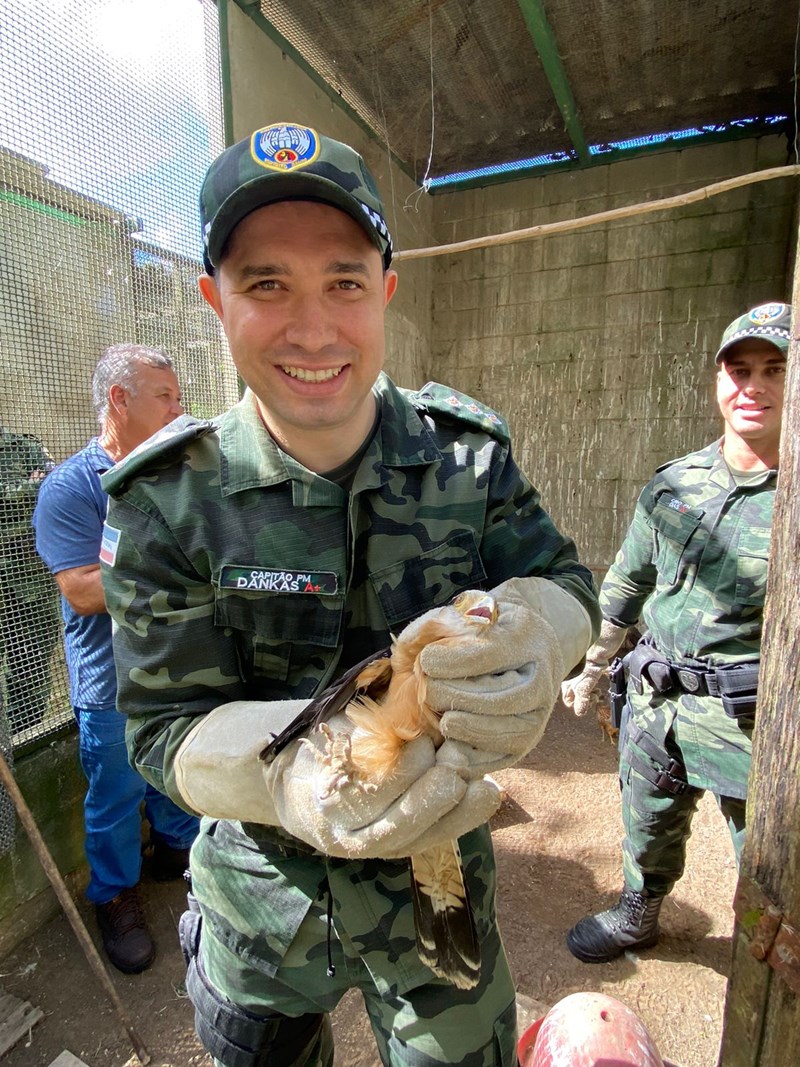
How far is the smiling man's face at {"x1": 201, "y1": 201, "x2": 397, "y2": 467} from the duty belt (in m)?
1.90

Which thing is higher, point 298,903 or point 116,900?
point 298,903

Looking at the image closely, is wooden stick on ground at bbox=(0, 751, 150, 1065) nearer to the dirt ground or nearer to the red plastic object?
the dirt ground

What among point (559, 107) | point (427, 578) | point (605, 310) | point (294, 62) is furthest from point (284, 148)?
point (605, 310)

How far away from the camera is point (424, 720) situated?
114 centimetres

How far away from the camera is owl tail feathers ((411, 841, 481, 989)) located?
1.26m

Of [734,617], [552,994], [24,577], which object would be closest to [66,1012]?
[24,577]

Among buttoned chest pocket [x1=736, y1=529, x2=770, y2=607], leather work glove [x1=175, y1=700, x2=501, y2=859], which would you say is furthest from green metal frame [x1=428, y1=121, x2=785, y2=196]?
leather work glove [x1=175, y1=700, x2=501, y2=859]

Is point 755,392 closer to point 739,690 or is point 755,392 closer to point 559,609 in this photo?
point 739,690

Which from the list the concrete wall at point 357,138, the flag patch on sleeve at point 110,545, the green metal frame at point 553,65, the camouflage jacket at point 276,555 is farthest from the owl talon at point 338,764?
the green metal frame at point 553,65

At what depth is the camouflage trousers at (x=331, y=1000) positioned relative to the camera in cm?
133

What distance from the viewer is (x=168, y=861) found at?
3.25m

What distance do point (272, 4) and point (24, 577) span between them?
13.2 feet

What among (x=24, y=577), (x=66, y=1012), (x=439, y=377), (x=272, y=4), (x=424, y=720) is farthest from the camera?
(x=439, y=377)

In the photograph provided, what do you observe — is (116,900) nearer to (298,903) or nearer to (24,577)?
(24,577)
